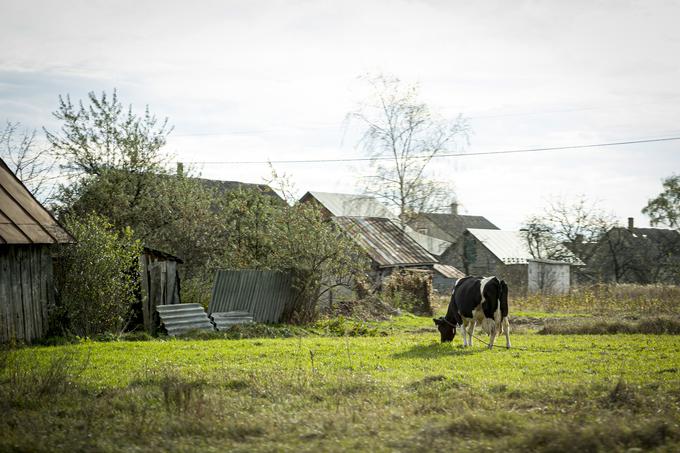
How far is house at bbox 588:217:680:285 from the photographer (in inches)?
1927

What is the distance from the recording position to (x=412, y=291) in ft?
101

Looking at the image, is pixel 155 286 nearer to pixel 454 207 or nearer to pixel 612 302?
pixel 612 302

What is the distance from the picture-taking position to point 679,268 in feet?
157

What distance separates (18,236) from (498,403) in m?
12.6

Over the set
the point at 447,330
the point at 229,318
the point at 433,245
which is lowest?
the point at 447,330

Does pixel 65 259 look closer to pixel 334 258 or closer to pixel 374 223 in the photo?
pixel 334 258

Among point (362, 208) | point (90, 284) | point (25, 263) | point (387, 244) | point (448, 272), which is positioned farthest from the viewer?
point (448, 272)

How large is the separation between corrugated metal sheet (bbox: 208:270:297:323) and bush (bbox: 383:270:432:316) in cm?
757

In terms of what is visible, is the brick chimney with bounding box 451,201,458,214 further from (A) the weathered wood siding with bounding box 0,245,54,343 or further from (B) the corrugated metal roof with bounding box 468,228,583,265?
(A) the weathered wood siding with bounding box 0,245,54,343

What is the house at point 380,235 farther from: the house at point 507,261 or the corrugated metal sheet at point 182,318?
the corrugated metal sheet at point 182,318

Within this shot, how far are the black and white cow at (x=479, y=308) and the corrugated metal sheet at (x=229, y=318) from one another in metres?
6.84

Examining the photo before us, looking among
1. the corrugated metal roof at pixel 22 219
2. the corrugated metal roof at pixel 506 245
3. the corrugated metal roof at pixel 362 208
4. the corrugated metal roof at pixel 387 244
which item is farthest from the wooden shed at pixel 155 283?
the corrugated metal roof at pixel 506 245

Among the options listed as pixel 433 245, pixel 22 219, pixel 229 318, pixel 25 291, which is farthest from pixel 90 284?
pixel 433 245

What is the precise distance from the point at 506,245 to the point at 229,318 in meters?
37.1
